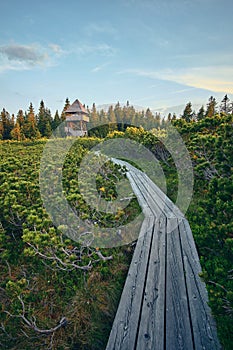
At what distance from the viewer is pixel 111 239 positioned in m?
3.33

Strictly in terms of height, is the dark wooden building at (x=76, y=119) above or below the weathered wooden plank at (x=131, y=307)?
above

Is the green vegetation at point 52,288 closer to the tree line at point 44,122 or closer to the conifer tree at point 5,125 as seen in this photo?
the tree line at point 44,122

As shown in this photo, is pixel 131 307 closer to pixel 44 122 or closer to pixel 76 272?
pixel 76 272

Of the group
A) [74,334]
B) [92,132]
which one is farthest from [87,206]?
[92,132]

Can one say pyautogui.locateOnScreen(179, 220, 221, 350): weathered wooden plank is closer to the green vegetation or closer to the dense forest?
the dense forest

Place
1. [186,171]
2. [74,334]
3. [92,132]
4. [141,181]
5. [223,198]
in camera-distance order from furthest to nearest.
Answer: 1. [92,132]
2. [141,181]
3. [186,171]
4. [223,198]
5. [74,334]

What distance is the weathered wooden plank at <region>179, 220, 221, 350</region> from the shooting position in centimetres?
155

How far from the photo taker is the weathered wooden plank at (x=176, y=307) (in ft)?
5.07

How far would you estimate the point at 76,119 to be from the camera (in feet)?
61.2

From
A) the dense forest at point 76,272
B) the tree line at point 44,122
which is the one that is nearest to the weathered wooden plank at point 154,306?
the dense forest at point 76,272

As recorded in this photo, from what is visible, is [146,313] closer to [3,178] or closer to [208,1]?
[3,178]

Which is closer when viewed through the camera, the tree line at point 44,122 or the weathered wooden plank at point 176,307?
the weathered wooden plank at point 176,307

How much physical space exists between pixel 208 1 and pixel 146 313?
4.89 m

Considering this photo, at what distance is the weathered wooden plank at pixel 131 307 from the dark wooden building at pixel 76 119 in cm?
1721
